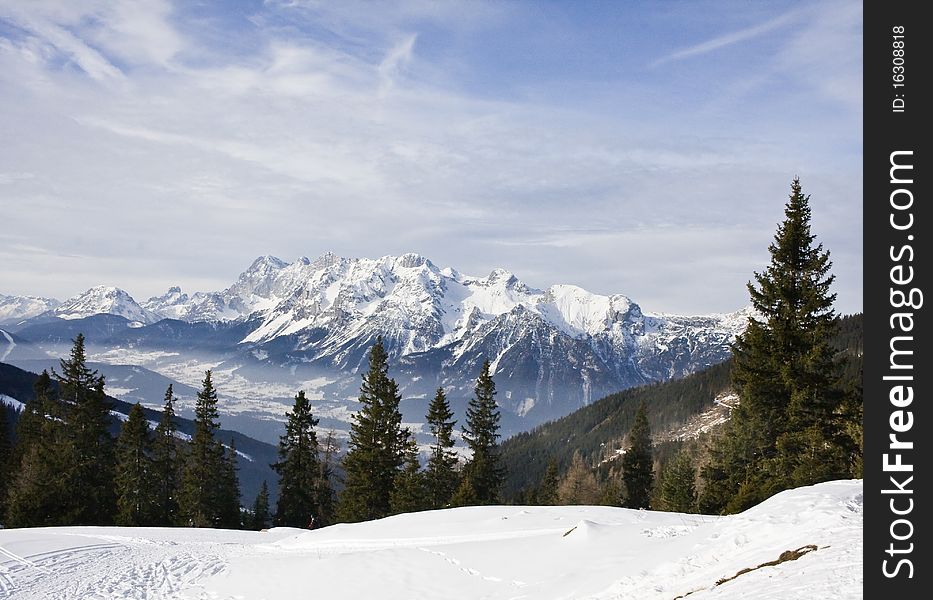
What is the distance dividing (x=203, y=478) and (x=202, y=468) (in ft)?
2.40

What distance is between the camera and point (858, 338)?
172m

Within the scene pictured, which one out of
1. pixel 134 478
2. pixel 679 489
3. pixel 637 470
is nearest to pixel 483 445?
pixel 679 489

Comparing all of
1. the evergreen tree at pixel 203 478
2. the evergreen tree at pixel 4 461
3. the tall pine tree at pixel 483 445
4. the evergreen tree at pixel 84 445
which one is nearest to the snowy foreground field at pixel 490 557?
the evergreen tree at pixel 84 445

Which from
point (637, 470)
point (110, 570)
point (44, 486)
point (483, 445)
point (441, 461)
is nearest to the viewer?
point (110, 570)

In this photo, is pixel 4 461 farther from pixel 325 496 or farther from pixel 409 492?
pixel 409 492

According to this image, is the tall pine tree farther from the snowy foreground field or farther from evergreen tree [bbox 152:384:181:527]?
evergreen tree [bbox 152:384:181:527]

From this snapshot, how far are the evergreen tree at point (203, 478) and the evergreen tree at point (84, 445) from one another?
16.7 feet

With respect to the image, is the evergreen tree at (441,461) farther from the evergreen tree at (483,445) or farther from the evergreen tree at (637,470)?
the evergreen tree at (637,470)

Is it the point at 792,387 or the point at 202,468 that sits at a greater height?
the point at 792,387

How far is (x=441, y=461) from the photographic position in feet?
152

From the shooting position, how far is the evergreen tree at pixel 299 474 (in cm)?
4909
